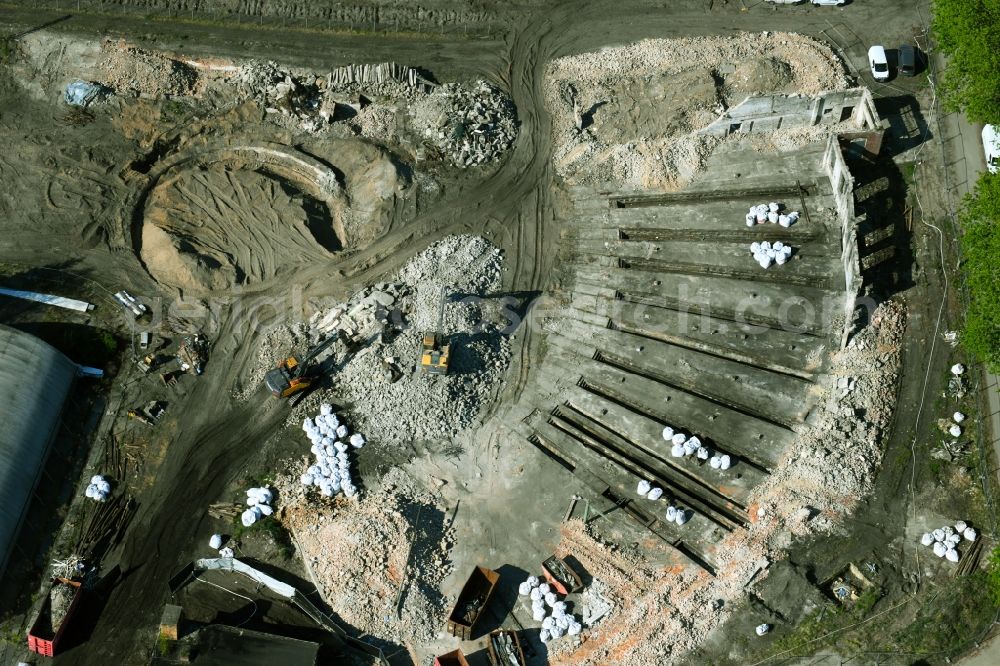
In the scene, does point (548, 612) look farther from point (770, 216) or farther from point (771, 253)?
point (770, 216)

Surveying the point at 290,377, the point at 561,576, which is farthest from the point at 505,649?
the point at 290,377

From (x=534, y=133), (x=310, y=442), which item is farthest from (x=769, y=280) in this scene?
(x=310, y=442)

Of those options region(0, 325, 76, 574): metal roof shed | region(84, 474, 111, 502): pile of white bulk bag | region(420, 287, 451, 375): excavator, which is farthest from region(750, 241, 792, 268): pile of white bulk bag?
region(0, 325, 76, 574): metal roof shed

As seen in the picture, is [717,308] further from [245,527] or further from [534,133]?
[245,527]

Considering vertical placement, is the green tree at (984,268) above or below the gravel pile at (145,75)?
above

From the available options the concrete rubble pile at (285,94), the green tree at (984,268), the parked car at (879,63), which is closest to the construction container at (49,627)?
the concrete rubble pile at (285,94)

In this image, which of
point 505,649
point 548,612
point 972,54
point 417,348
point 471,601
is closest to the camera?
point 505,649

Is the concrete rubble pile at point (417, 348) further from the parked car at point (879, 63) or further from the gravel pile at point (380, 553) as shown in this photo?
the parked car at point (879, 63)
